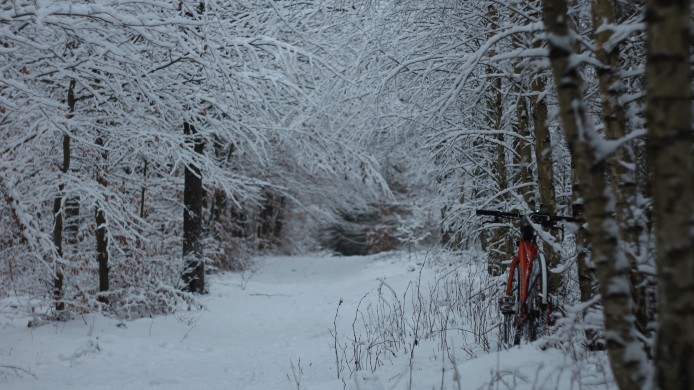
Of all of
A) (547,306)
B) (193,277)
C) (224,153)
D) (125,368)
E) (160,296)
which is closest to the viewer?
(547,306)

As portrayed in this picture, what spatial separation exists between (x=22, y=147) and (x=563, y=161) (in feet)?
22.7

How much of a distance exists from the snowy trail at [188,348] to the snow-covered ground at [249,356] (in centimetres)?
1

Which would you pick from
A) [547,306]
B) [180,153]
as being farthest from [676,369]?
[180,153]

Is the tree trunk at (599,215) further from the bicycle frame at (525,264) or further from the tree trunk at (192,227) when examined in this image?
the tree trunk at (192,227)

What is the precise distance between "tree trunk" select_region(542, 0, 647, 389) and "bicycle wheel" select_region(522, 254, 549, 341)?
2.12m

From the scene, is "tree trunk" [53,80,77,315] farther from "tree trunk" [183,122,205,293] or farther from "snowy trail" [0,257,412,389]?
"tree trunk" [183,122,205,293]

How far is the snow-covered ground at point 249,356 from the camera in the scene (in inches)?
145

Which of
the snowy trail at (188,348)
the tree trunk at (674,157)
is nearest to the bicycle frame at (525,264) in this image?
the snowy trail at (188,348)

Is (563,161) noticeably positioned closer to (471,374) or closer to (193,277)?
(471,374)

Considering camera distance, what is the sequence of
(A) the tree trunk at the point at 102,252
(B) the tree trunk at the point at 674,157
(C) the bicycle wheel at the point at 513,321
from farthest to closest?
(A) the tree trunk at the point at 102,252, (C) the bicycle wheel at the point at 513,321, (B) the tree trunk at the point at 674,157

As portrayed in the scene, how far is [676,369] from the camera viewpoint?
2031mm

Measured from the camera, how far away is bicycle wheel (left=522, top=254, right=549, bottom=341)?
446 centimetres

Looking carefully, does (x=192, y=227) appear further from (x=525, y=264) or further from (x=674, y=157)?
(x=674, y=157)

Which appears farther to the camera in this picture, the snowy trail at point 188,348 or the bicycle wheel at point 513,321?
the snowy trail at point 188,348
